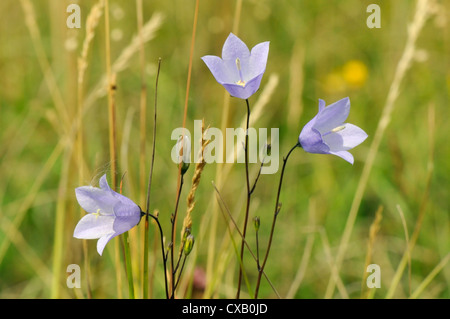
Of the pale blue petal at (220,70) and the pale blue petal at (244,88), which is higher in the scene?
the pale blue petal at (220,70)

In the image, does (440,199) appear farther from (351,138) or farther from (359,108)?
(351,138)

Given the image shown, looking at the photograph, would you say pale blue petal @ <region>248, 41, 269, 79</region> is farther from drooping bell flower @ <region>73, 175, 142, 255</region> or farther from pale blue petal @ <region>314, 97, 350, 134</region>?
drooping bell flower @ <region>73, 175, 142, 255</region>

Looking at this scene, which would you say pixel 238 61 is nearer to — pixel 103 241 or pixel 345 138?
pixel 345 138

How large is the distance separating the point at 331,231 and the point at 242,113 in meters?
0.90

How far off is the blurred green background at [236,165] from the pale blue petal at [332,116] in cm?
55

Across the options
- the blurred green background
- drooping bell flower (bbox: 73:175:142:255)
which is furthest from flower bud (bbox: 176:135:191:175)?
the blurred green background

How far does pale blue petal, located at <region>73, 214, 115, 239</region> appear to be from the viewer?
0.97 m

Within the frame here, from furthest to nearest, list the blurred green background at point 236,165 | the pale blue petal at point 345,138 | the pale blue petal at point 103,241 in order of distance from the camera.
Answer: the blurred green background at point 236,165, the pale blue petal at point 345,138, the pale blue petal at point 103,241

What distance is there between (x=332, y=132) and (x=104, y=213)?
0.48 meters

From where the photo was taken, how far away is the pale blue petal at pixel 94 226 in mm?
973

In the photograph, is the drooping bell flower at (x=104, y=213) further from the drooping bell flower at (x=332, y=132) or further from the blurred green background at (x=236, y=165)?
the blurred green background at (x=236, y=165)

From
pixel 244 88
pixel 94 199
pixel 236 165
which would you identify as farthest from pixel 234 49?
pixel 236 165

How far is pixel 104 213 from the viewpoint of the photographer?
3.28 ft

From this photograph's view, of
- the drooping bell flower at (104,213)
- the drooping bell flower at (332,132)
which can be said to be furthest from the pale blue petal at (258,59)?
the drooping bell flower at (104,213)
